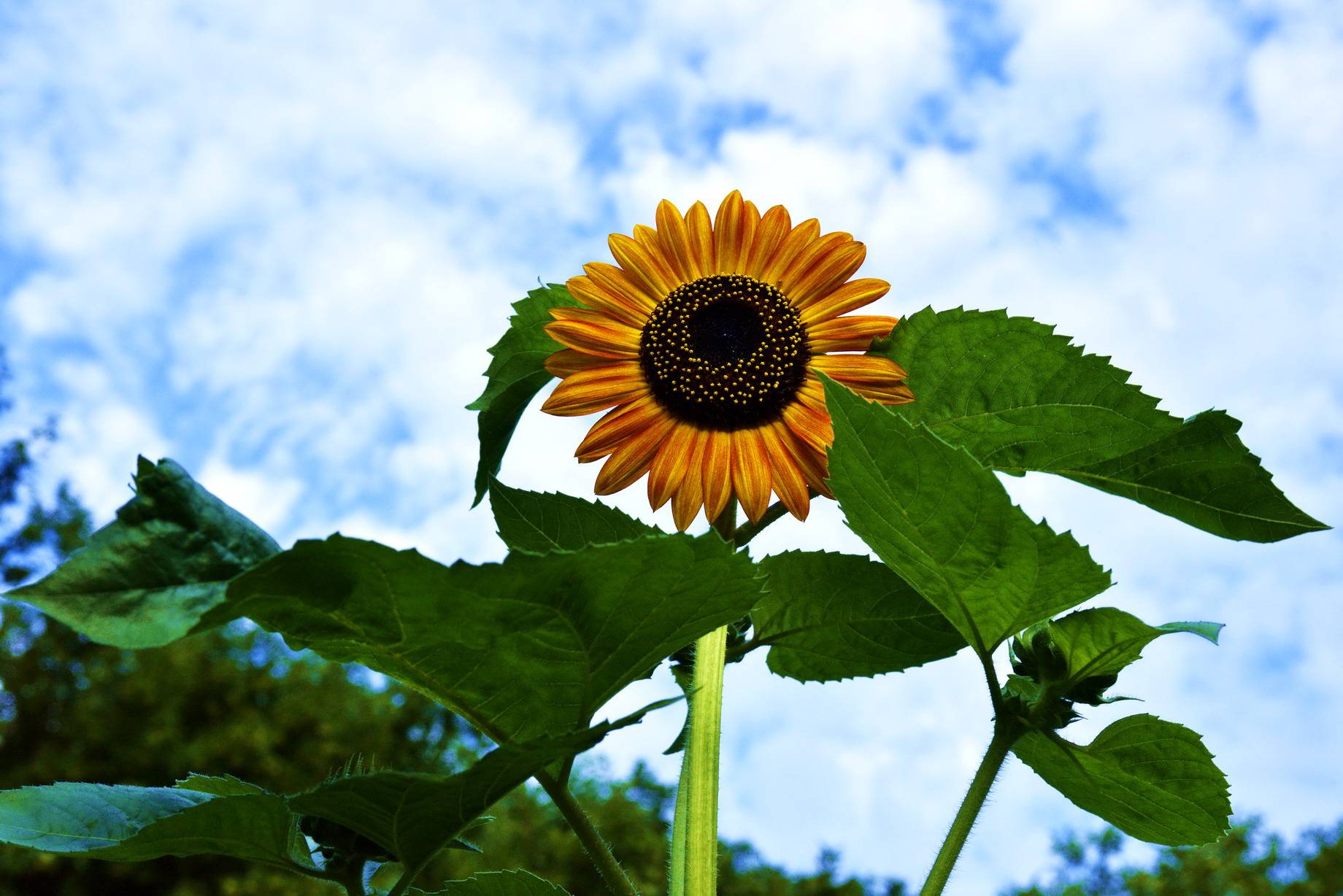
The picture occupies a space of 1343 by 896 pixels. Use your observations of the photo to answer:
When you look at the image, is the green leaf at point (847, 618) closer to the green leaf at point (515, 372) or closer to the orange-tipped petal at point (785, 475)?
the orange-tipped petal at point (785, 475)

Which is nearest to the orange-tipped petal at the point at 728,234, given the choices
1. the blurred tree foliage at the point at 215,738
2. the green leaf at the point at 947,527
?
the green leaf at the point at 947,527

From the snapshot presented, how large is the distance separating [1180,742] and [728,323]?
60 cm

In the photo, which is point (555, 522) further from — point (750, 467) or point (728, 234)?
point (728, 234)

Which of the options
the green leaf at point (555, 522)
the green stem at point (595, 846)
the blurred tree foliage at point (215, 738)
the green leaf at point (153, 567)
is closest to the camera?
the green leaf at point (153, 567)

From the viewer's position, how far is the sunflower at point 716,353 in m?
1.12

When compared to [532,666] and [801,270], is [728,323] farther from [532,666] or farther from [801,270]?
[532,666]

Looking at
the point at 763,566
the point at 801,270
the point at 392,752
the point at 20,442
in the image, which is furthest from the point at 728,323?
the point at 20,442

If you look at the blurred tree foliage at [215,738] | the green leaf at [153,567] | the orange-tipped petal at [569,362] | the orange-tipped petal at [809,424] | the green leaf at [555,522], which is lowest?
the green leaf at [153,567]

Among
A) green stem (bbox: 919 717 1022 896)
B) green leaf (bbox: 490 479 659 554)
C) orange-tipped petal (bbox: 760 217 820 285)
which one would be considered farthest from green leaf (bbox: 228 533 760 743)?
orange-tipped petal (bbox: 760 217 820 285)

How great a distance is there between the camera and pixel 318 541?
668mm

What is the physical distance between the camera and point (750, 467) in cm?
112

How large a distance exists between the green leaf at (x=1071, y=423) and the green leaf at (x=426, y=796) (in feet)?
1.46

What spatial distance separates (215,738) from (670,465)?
48.6 ft

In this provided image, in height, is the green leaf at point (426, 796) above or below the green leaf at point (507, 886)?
above
